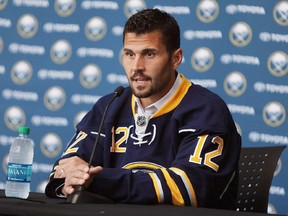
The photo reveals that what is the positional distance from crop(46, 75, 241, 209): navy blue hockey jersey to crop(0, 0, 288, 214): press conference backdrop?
5.22ft

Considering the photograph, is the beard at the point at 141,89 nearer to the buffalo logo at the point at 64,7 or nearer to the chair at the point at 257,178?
the chair at the point at 257,178

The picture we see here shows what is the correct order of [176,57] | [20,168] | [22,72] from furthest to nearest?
[22,72] < [176,57] < [20,168]

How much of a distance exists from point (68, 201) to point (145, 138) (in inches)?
23.3

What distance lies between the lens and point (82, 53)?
15.1ft

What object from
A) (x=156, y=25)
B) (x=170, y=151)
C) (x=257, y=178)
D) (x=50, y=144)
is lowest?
(x=50, y=144)

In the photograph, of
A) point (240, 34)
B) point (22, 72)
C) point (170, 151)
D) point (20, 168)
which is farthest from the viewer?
point (22, 72)

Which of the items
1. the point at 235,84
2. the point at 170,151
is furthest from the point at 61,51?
the point at 170,151

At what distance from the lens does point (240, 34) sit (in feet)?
13.7

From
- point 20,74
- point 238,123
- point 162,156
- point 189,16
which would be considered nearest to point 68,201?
point 162,156

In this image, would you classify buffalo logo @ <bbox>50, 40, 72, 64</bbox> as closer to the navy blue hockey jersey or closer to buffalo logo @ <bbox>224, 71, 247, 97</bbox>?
buffalo logo @ <bbox>224, 71, 247, 97</bbox>

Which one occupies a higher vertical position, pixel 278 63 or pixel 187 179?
pixel 278 63

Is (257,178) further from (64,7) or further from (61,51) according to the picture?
(64,7)

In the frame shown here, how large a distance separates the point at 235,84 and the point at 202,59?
0.28m

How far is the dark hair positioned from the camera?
2.48 metres
